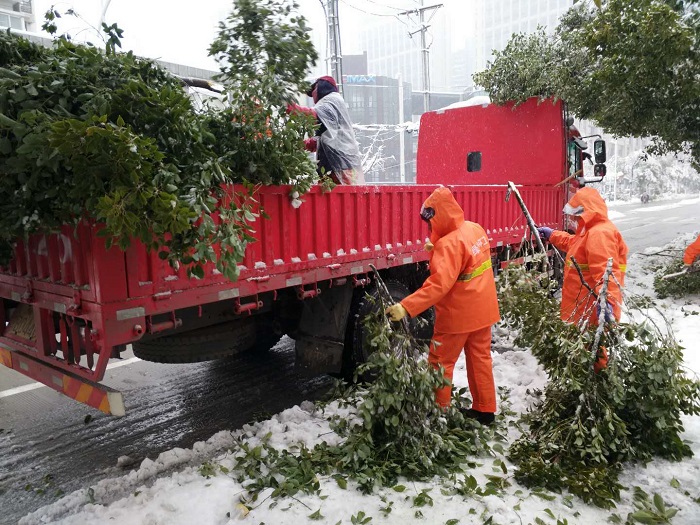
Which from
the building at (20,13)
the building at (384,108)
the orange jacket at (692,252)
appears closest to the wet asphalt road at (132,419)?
the orange jacket at (692,252)

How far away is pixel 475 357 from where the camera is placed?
388 cm

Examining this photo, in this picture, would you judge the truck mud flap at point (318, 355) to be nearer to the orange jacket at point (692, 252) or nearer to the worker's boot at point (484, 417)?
the worker's boot at point (484, 417)

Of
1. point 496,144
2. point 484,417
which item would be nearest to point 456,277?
point 484,417

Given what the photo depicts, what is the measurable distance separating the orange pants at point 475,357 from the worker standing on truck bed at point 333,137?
6.59 feet

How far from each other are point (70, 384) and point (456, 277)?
2.60 m

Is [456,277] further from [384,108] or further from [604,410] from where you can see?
[384,108]

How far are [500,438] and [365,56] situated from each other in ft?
147

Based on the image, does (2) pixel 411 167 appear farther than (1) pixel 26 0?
Yes

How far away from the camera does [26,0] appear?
28.1m

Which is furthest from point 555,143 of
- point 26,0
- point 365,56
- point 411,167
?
point 365,56

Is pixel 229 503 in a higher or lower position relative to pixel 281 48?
lower

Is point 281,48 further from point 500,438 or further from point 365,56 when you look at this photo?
point 365,56

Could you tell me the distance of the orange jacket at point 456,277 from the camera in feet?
11.8

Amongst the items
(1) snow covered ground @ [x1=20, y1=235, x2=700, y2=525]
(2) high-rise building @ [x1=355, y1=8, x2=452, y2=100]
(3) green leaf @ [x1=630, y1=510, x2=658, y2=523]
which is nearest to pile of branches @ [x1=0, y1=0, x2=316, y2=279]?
(1) snow covered ground @ [x1=20, y1=235, x2=700, y2=525]
